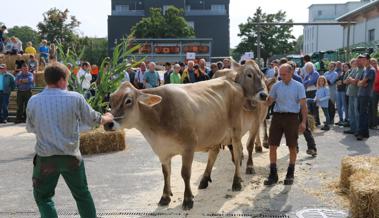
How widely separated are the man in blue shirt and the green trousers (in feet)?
12.1

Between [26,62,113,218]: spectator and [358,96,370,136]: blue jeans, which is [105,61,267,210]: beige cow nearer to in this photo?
[26,62,113,218]: spectator

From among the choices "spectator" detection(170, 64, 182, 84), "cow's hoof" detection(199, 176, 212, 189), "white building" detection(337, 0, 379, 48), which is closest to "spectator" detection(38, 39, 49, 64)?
"spectator" detection(170, 64, 182, 84)

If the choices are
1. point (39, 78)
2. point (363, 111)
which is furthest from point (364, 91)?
point (39, 78)

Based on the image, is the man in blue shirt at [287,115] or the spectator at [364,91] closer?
the man in blue shirt at [287,115]

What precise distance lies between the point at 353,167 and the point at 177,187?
258 cm

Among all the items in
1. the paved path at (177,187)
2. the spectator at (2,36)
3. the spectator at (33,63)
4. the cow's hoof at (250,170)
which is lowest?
the paved path at (177,187)

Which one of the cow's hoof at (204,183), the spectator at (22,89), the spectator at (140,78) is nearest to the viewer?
the cow's hoof at (204,183)

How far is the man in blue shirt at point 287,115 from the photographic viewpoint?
8.01 metres

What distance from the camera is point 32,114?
5.00m

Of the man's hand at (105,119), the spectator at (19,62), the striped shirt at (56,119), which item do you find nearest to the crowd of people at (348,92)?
the man's hand at (105,119)

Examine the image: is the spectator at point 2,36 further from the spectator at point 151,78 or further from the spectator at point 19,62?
the spectator at point 151,78

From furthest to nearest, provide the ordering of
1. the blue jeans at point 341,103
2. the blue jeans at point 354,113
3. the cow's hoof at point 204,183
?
the blue jeans at point 341,103
the blue jeans at point 354,113
the cow's hoof at point 204,183

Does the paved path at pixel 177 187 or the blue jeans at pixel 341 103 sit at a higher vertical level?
the blue jeans at pixel 341 103

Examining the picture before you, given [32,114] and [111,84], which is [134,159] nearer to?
[111,84]
